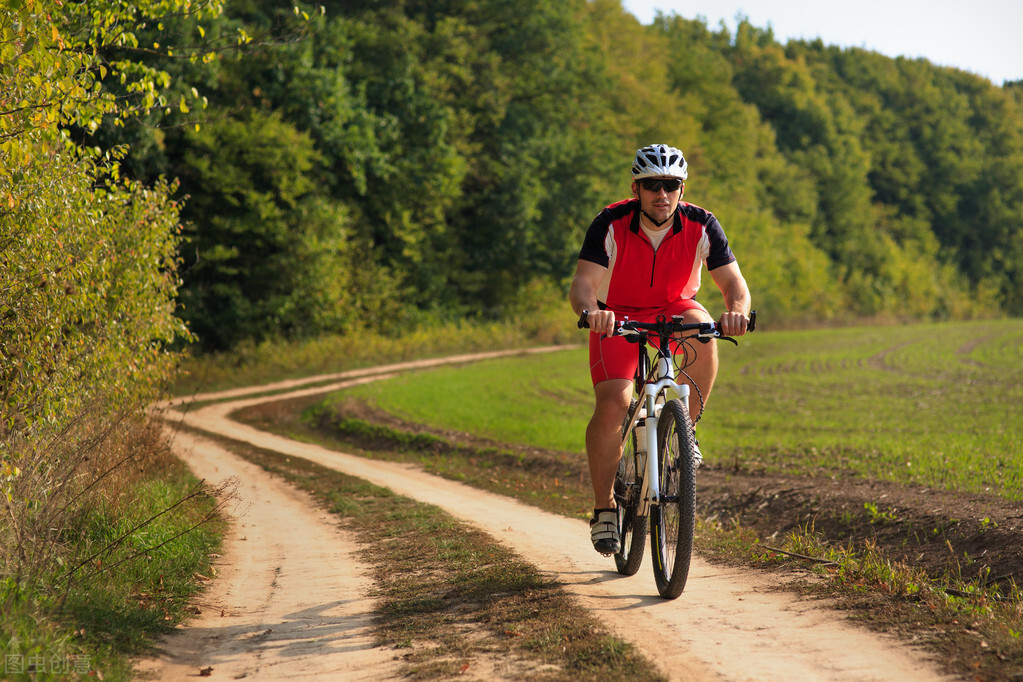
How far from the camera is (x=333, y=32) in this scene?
3506 centimetres

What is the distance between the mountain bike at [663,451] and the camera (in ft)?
17.0

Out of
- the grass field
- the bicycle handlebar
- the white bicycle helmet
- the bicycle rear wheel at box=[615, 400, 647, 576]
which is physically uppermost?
the white bicycle helmet

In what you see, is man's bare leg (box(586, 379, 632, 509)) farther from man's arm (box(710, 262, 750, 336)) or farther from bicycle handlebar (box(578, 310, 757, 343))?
man's arm (box(710, 262, 750, 336))

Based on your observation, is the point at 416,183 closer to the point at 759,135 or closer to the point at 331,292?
the point at 331,292

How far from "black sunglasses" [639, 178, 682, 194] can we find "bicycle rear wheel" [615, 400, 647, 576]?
1.35 metres

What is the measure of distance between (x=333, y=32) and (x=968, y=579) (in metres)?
33.6

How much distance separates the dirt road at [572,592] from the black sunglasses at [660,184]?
252cm

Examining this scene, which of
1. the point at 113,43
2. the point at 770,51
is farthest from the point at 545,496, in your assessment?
the point at 770,51

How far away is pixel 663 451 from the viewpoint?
17.6 ft

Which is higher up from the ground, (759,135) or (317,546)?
(759,135)

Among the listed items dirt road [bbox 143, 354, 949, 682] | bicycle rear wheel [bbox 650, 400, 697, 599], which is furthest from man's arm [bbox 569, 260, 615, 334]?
dirt road [bbox 143, 354, 949, 682]

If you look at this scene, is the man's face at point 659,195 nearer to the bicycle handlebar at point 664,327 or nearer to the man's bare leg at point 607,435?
the bicycle handlebar at point 664,327

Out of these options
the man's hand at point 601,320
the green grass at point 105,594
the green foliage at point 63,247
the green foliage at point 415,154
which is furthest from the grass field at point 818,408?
the green foliage at point 415,154

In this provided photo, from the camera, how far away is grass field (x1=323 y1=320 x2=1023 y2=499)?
414 inches
